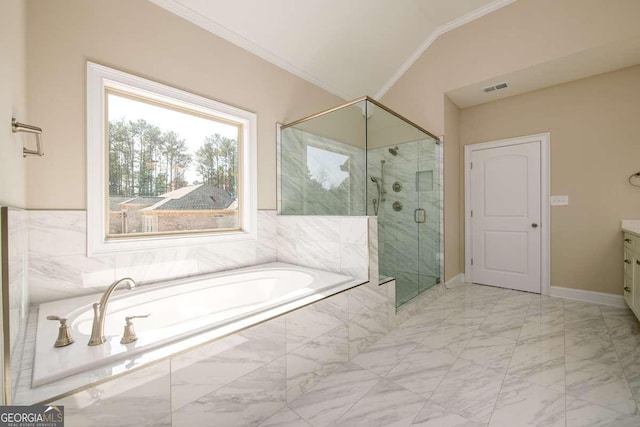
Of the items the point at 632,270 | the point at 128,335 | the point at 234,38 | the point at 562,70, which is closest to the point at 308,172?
the point at 234,38

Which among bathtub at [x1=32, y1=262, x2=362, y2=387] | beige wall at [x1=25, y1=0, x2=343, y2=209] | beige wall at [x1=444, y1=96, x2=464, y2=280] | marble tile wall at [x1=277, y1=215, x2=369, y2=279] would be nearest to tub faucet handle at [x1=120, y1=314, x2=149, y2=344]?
bathtub at [x1=32, y1=262, x2=362, y2=387]

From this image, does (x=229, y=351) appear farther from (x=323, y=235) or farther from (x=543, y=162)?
(x=543, y=162)

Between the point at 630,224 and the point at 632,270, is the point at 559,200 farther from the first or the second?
the point at 632,270

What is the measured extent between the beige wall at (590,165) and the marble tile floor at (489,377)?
0.62 m

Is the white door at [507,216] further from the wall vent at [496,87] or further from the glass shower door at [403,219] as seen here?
the glass shower door at [403,219]

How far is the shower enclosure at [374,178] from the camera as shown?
248 centimetres

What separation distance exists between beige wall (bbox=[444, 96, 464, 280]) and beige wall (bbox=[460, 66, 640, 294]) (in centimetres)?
73

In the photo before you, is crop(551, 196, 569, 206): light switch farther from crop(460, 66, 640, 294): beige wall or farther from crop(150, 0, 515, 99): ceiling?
crop(150, 0, 515, 99): ceiling

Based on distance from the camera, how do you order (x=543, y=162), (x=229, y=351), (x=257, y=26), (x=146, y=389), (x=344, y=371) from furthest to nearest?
1. (x=543, y=162)
2. (x=257, y=26)
3. (x=344, y=371)
4. (x=229, y=351)
5. (x=146, y=389)

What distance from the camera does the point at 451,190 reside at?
3617 millimetres

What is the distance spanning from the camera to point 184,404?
3.53 feet

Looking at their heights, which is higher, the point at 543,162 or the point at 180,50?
the point at 180,50

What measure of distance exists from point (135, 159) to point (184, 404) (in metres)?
1.70

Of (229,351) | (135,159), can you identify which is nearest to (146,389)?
(229,351)
